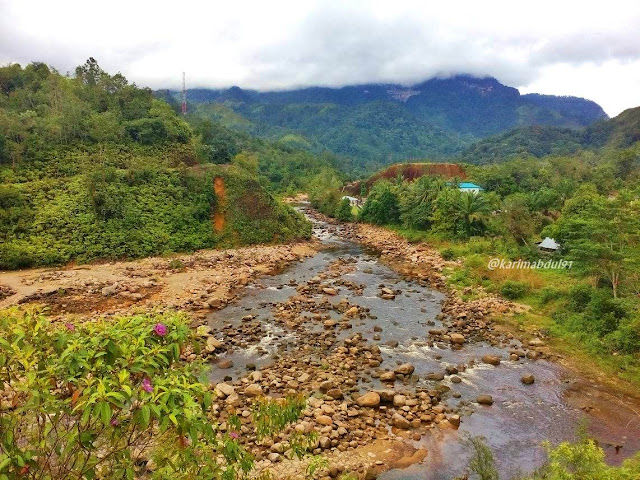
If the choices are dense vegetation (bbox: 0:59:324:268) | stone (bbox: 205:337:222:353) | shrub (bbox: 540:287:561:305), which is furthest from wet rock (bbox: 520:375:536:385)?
dense vegetation (bbox: 0:59:324:268)

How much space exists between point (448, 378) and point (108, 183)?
2812 cm

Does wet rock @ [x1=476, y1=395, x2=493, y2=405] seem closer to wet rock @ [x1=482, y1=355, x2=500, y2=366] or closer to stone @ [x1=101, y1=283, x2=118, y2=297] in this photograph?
wet rock @ [x1=482, y1=355, x2=500, y2=366]

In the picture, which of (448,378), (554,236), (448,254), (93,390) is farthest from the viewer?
(448,254)

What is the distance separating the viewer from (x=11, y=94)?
4528cm

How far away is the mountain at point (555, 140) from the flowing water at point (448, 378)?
7964 centimetres

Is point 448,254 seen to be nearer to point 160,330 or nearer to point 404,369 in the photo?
point 404,369

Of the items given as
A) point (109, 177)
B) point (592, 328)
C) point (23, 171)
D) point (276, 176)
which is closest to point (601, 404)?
point (592, 328)

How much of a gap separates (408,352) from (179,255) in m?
19.3

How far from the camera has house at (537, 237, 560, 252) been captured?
26.3m

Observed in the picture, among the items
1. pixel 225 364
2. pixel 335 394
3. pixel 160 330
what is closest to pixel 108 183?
pixel 225 364

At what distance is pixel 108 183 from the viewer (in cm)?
3184

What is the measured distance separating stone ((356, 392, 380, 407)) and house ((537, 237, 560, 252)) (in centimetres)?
1883

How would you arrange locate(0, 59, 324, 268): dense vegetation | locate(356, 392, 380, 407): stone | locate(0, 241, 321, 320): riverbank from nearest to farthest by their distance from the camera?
locate(356, 392, 380, 407): stone, locate(0, 241, 321, 320): riverbank, locate(0, 59, 324, 268): dense vegetation

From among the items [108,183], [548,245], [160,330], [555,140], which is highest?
[555,140]
